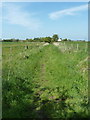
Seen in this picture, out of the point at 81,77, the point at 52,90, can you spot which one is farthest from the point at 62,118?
the point at 81,77

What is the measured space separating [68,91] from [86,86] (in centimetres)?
93

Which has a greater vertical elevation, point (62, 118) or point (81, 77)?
point (81, 77)

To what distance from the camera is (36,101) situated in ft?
23.4

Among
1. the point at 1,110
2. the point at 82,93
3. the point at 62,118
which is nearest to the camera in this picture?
the point at 62,118

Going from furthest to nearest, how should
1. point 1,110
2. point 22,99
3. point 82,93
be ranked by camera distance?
point 82,93 < point 22,99 < point 1,110

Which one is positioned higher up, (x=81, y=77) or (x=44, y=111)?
(x=81, y=77)

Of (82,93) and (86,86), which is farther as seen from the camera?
(86,86)

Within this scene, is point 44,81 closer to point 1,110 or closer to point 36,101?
point 36,101

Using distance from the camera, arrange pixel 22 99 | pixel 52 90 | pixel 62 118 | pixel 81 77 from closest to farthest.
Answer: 1. pixel 62 118
2. pixel 22 99
3. pixel 52 90
4. pixel 81 77

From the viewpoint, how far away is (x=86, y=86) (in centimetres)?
845

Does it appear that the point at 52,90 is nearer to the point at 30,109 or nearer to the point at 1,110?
the point at 30,109

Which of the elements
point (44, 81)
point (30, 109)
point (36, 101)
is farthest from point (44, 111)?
point (44, 81)

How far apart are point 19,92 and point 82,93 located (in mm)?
2404

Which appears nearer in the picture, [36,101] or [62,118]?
[62,118]
